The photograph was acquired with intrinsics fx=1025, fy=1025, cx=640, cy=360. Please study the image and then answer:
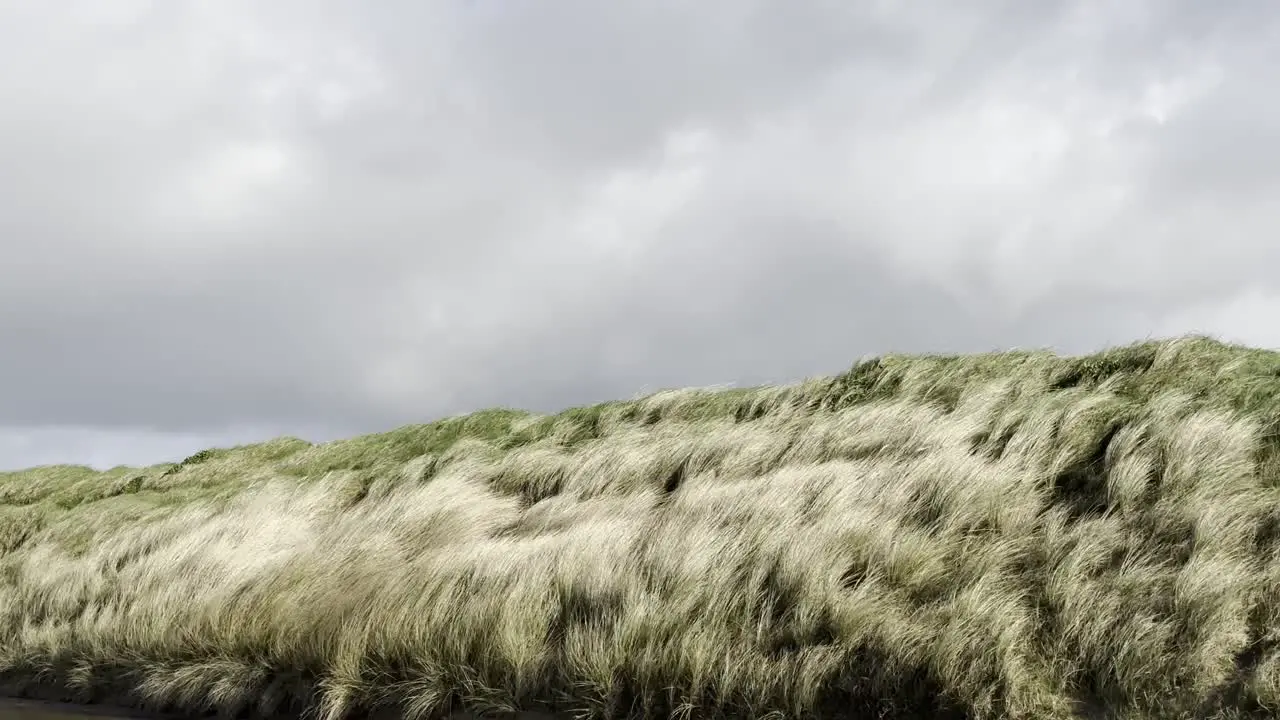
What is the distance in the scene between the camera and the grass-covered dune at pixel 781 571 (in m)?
6.69

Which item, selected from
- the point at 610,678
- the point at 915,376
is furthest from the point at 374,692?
the point at 915,376

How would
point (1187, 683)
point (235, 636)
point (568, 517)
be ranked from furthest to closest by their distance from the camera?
1. point (568, 517)
2. point (235, 636)
3. point (1187, 683)

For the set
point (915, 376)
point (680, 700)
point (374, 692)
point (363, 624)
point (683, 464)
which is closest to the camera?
point (680, 700)

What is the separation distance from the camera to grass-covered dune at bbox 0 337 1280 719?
22.0 feet

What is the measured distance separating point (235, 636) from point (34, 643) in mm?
3902

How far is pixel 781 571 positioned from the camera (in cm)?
801

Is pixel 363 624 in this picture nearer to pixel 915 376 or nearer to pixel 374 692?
pixel 374 692

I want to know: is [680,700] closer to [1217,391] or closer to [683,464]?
[683,464]

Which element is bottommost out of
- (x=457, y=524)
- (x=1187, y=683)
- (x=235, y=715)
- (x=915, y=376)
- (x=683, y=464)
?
(x=235, y=715)

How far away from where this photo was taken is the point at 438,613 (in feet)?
28.7

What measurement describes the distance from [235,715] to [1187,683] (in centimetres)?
759

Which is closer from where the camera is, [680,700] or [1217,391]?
[680,700]

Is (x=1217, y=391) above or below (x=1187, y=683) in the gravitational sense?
above

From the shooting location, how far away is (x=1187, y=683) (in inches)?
241
